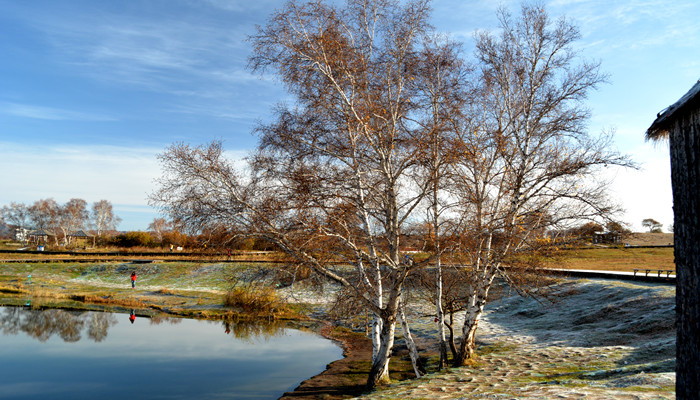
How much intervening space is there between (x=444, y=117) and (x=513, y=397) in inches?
299

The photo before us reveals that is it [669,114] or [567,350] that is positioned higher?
[669,114]

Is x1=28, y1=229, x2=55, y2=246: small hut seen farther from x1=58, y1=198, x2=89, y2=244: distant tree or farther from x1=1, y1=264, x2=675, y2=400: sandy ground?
x1=1, y1=264, x2=675, y2=400: sandy ground

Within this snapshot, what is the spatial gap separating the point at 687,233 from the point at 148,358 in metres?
20.2

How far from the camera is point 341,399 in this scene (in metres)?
13.2

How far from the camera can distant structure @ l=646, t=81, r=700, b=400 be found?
462cm

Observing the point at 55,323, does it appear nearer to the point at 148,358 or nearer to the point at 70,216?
the point at 148,358

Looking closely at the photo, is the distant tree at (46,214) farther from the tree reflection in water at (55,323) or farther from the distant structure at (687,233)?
the distant structure at (687,233)

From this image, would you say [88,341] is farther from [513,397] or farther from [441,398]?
[513,397]

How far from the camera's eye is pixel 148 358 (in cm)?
1967

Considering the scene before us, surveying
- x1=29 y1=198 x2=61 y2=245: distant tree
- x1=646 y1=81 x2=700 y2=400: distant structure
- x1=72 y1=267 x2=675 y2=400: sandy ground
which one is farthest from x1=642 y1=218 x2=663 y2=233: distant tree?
x1=29 y1=198 x2=61 y2=245: distant tree

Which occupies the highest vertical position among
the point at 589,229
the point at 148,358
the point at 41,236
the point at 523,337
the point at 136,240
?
the point at 589,229

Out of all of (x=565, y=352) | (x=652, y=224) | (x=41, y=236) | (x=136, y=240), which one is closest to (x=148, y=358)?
(x=565, y=352)

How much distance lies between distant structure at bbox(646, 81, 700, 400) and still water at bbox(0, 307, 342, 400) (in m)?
12.4

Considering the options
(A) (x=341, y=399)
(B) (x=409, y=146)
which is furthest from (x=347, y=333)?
(B) (x=409, y=146)
